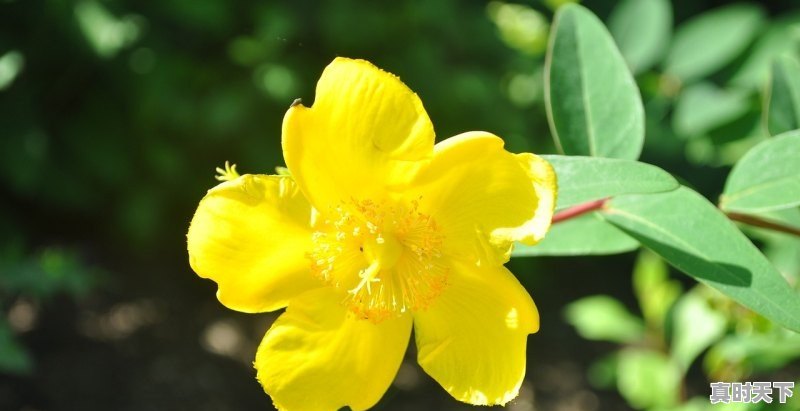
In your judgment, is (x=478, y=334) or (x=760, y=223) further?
(x=760, y=223)

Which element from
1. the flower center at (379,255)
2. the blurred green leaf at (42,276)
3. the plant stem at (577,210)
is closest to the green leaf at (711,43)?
the plant stem at (577,210)

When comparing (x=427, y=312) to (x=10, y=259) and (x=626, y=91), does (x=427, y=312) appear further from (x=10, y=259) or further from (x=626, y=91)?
(x=10, y=259)

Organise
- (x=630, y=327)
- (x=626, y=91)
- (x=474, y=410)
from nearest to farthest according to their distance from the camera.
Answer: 1. (x=626, y=91)
2. (x=630, y=327)
3. (x=474, y=410)

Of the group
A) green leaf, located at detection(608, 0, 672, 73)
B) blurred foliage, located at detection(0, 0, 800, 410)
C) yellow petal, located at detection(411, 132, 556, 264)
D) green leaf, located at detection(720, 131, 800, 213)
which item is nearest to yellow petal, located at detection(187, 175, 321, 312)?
yellow petal, located at detection(411, 132, 556, 264)

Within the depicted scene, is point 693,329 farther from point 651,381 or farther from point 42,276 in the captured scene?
point 42,276

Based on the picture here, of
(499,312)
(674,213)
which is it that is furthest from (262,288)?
(674,213)

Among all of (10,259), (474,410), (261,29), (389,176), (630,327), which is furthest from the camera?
(474,410)

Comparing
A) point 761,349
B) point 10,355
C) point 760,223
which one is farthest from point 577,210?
point 10,355
